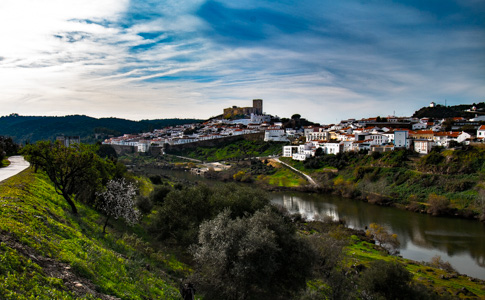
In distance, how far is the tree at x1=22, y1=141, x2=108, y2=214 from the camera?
43.7 feet

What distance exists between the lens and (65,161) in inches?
543

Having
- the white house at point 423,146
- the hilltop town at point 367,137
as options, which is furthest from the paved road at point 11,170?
the white house at point 423,146

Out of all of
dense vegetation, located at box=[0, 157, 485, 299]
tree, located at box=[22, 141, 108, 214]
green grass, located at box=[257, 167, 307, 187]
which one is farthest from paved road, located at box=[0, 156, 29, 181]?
green grass, located at box=[257, 167, 307, 187]

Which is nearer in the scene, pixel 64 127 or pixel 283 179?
pixel 283 179

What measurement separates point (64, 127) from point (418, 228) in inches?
6573

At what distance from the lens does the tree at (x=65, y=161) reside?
13.3 meters

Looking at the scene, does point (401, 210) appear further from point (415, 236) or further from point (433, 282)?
point (433, 282)

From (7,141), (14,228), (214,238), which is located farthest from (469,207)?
(7,141)

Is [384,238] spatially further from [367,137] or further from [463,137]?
[367,137]

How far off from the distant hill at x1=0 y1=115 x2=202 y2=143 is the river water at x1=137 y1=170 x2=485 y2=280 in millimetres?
115032

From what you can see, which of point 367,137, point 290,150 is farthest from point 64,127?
point 367,137

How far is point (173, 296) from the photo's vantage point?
904 cm

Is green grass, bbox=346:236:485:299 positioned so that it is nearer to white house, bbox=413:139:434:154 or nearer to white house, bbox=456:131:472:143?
white house, bbox=413:139:434:154

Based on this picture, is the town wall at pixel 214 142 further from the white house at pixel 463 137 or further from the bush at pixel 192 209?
the bush at pixel 192 209
